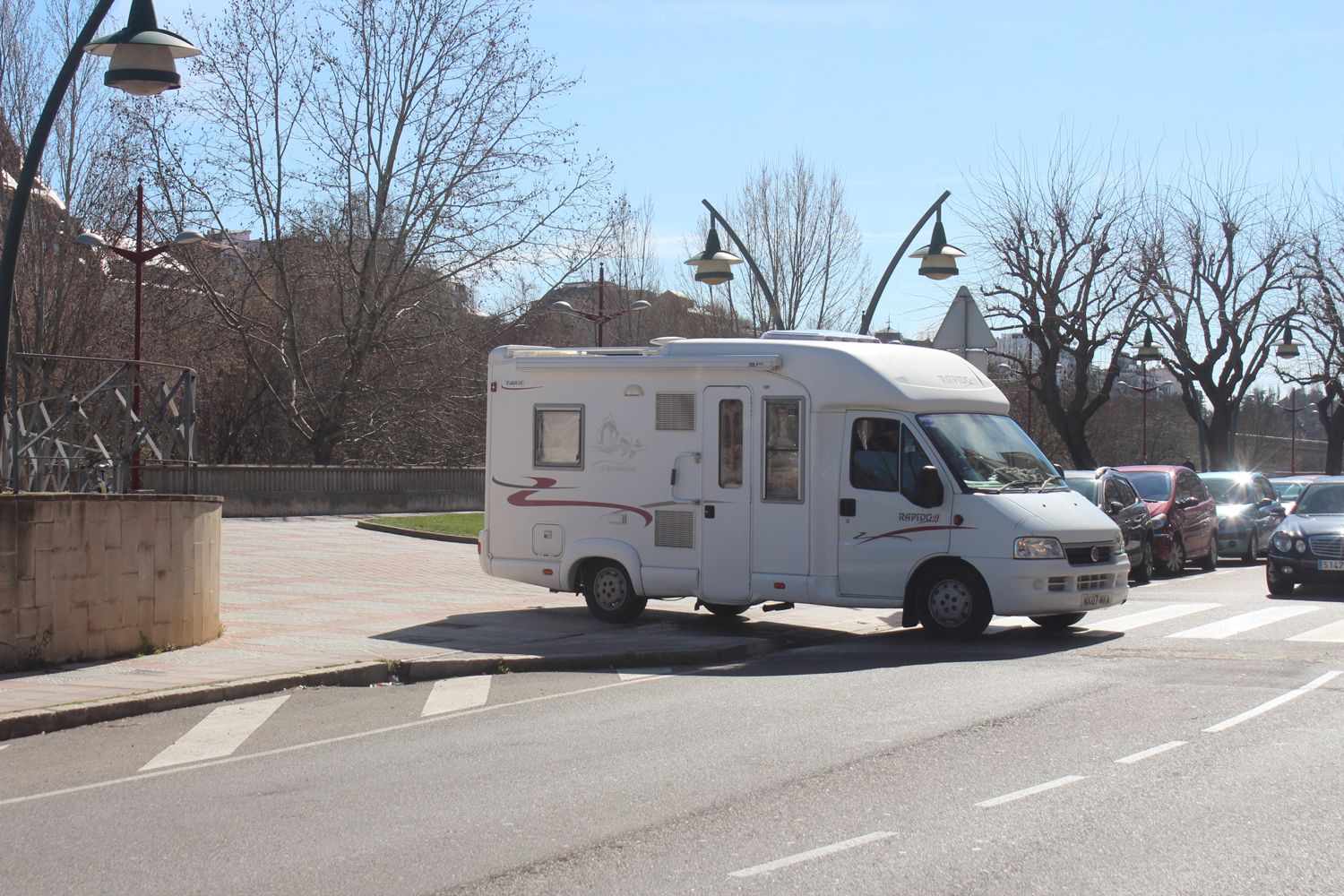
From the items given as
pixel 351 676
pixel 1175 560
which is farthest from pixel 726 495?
pixel 1175 560

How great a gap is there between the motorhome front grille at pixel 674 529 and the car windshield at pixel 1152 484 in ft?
37.2

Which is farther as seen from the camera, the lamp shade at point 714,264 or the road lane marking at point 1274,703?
the lamp shade at point 714,264

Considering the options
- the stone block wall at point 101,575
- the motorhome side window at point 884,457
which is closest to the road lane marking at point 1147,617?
the motorhome side window at point 884,457

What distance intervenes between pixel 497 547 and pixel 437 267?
25623 millimetres

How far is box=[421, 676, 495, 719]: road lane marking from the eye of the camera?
9.84 metres

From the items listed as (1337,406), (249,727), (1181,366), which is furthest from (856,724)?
(1337,406)

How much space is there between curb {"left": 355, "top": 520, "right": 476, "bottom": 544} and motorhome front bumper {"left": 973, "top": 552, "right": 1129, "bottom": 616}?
14.8 meters

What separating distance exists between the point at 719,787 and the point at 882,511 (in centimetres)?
678

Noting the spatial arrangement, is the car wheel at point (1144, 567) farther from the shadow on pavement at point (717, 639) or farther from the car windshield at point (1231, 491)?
the shadow on pavement at point (717, 639)

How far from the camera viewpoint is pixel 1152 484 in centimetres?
2334

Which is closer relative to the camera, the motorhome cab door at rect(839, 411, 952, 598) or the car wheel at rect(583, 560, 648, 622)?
the motorhome cab door at rect(839, 411, 952, 598)

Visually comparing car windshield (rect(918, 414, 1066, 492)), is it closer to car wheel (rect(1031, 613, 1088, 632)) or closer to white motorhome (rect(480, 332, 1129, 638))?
white motorhome (rect(480, 332, 1129, 638))

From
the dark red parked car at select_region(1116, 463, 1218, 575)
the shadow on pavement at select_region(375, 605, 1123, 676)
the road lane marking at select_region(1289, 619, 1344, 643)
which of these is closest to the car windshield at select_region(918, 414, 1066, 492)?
the shadow on pavement at select_region(375, 605, 1123, 676)

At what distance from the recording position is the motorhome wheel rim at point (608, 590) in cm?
1473
